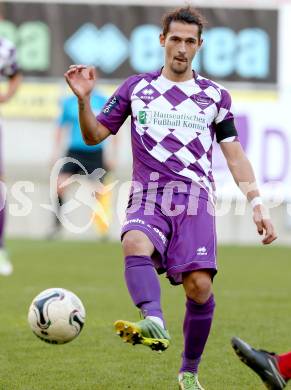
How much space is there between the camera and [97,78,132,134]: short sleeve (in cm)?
590

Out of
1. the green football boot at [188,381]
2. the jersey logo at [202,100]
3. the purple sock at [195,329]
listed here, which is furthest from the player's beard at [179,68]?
the green football boot at [188,381]

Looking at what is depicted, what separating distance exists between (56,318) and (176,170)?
1004 millimetres

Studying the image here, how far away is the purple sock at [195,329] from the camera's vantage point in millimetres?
5609

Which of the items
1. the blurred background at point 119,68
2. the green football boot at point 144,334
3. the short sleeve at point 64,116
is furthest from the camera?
the blurred background at point 119,68

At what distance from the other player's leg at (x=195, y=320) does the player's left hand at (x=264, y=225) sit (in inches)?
14.0

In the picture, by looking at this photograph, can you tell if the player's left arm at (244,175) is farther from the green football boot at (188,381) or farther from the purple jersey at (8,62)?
the purple jersey at (8,62)

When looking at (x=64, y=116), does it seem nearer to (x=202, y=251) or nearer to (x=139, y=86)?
(x=139, y=86)

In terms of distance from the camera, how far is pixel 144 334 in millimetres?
5004

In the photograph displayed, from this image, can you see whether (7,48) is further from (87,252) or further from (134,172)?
(134,172)

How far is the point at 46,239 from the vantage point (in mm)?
15672

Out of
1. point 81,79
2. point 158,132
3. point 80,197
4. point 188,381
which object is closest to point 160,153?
point 158,132

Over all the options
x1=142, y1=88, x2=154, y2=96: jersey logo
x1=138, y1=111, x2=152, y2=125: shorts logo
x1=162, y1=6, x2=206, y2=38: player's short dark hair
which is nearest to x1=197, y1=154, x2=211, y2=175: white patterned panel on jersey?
x1=138, y1=111, x2=152, y2=125: shorts logo

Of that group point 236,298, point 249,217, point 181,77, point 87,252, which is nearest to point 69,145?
point 87,252

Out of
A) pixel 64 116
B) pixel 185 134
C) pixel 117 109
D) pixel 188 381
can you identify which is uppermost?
pixel 117 109
